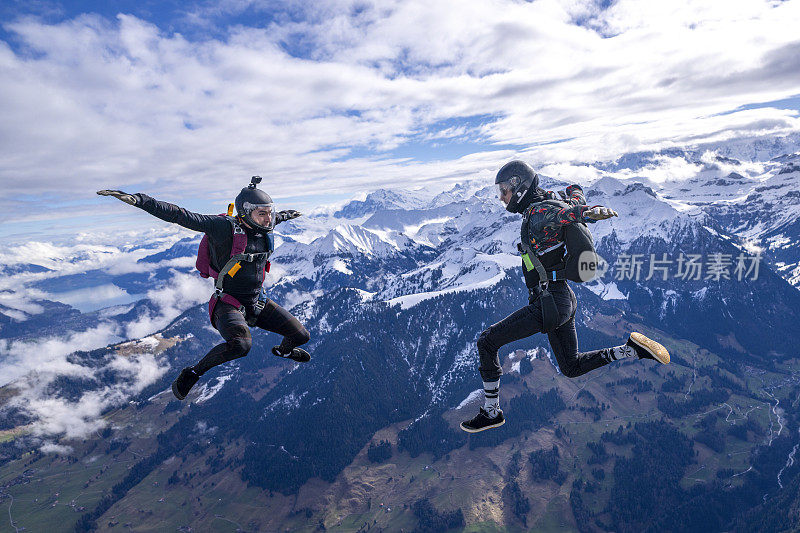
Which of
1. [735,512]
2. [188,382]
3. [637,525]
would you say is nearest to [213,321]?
[188,382]

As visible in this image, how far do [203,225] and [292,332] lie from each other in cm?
493

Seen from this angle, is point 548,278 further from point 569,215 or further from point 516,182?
point 516,182

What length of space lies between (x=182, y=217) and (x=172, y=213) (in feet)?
1.17

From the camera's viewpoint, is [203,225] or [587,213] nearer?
[587,213]

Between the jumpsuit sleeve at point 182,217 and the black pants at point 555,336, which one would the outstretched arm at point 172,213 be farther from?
the black pants at point 555,336

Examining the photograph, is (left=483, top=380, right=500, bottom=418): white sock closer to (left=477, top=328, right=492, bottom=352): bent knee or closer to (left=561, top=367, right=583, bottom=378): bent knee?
(left=477, top=328, right=492, bottom=352): bent knee

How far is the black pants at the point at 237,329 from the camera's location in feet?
40.7

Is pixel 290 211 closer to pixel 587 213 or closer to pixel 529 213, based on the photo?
pixel 529 213

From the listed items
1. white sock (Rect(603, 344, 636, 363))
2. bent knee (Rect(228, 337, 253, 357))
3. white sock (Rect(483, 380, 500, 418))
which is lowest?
white sock (Rect(483, 380, 500, 418))

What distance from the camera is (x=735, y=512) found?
644 feet

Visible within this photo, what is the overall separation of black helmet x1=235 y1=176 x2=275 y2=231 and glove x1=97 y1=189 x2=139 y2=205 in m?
2.89

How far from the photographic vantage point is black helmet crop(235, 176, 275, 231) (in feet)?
42.0

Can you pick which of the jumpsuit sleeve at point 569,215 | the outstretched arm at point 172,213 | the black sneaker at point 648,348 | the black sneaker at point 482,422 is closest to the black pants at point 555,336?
the black sneaker at point 648,348

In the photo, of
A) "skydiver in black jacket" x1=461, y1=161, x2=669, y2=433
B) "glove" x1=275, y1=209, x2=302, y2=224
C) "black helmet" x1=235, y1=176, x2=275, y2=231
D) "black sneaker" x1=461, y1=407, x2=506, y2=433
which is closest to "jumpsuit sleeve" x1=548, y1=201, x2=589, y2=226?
"skydiver in black jacket" x1=461, y1=161, x2=669, y2=433
